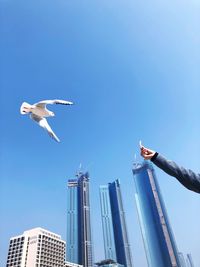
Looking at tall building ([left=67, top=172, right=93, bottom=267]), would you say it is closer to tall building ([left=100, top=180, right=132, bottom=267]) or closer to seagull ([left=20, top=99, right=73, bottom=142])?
tall building ([left=100, top=180, right=132, bottom=267])

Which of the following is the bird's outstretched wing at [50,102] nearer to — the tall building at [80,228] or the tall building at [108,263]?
the tall building at [108,263]

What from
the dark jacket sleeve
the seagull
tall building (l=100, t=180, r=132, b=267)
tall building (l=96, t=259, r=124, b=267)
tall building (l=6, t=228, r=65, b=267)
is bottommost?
the dark jacket sleeve

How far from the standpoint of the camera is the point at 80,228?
16838cm

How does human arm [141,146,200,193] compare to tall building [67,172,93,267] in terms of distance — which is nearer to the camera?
human arm [141,146,200,193]

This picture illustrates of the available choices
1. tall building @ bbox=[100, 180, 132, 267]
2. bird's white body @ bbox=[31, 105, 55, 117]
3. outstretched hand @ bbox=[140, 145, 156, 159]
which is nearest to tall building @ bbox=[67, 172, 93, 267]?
tall building @ bbox=[100, 180, 132, 267]

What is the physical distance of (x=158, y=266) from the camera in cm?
15450

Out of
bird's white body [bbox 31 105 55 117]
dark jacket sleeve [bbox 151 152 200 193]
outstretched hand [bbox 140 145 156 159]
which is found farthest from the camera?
bird's white body [bbox 31 105 55 117]

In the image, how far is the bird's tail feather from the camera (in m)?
12.3

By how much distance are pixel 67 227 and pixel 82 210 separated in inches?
778

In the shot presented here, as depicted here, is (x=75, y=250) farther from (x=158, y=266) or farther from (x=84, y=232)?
(x=158, y=266)

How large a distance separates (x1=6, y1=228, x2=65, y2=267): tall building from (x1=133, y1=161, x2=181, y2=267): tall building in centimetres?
7516

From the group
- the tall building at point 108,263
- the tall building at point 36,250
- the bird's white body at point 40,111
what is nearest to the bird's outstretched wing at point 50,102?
the bird's white body at point 40,111

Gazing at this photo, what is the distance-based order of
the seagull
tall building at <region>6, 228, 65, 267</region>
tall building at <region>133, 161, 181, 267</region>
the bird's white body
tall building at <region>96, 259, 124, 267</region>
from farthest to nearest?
tall building at <region>133, 161, 181, 267</region> < tall building at <region>96, 259, 124, 267</region> < tall building at <region>6, 228, 65, 267</region> < the bird's white body < the seagull

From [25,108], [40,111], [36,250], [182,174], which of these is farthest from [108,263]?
[182,174]
